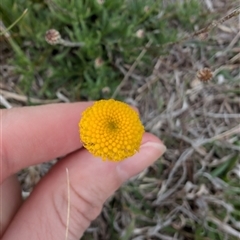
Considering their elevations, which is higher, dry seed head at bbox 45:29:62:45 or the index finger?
dry seed head at bbox 45:29:62:45

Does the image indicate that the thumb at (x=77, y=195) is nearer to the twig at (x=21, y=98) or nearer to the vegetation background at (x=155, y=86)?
the vegetation background at (x=155, y=86)

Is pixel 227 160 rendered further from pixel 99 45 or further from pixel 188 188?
pixel 99 45

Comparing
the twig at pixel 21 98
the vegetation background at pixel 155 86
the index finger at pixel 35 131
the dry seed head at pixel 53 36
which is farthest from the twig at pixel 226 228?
the dry seed head at pixel 53 36

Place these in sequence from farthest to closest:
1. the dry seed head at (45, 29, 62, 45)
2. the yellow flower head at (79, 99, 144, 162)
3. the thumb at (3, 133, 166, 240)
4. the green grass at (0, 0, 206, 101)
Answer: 1. the green grass at (0, 0, 206, 101)
2. the dry seed head at (45, 29, 62, 45)
3. the thumb at (3, 133, 166, 240)
4. the yellow flower head at (79, 99, 144, 162)

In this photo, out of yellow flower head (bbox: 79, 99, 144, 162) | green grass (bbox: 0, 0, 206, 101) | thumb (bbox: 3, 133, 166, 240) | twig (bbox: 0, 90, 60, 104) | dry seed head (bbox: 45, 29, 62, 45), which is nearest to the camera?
yellow flower head (bbox: 79, 99, 144, 162)

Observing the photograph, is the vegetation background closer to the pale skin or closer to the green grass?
the green grass

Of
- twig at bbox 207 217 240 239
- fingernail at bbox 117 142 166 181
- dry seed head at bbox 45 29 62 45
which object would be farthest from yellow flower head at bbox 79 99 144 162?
twig at bbox 207 217 240 239

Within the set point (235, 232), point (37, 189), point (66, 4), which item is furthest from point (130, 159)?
point (66, 4)
